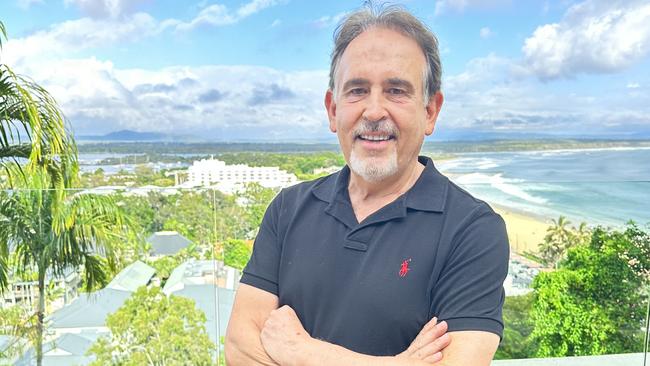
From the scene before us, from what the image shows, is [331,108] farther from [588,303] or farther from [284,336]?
[588,303]

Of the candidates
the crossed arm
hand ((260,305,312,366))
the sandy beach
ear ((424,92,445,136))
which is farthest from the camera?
the sandy beach

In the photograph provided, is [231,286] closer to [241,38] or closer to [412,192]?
[412,192]

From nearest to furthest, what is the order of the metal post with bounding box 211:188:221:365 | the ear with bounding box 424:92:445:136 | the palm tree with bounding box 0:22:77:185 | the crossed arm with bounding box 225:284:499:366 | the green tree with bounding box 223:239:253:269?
the crossed arm with bounding box 225:284:499:366
the ear with bounding box 424:92:445:136
the green tree with bounding box 223:239:253:269
the metal post with bounding box 211:188:221:365
the palm tree with bounding box 0:22:77:185

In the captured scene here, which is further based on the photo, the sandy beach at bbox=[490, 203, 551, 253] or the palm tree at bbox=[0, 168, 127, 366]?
the palm tree at bbox=[0, 168, 127, 366]

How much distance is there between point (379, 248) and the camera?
3.44 ft

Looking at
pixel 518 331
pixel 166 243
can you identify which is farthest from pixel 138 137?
pixel 518 331

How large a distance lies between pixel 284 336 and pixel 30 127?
297 centimetres

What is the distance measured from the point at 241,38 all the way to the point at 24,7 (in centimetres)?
1777

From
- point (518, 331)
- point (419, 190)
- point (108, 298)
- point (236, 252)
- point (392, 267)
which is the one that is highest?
point (419, 190)

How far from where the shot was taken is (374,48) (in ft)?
3.52

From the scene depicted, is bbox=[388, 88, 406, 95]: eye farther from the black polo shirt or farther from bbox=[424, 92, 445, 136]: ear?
the black polo shirt

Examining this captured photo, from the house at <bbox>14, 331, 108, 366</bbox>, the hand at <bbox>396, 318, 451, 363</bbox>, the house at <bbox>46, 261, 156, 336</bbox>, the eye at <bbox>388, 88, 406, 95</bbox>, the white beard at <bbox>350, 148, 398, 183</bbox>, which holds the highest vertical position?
the eye at <bbox>388, 88, 406, 95</bbox>

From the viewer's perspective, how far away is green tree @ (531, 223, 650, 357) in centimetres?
209

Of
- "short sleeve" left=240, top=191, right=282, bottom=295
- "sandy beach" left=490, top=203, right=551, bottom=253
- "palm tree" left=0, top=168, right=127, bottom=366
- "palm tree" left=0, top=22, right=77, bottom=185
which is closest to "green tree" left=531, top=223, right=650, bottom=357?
"sandy beach" left=490, top=203, right=551, bottom=253
